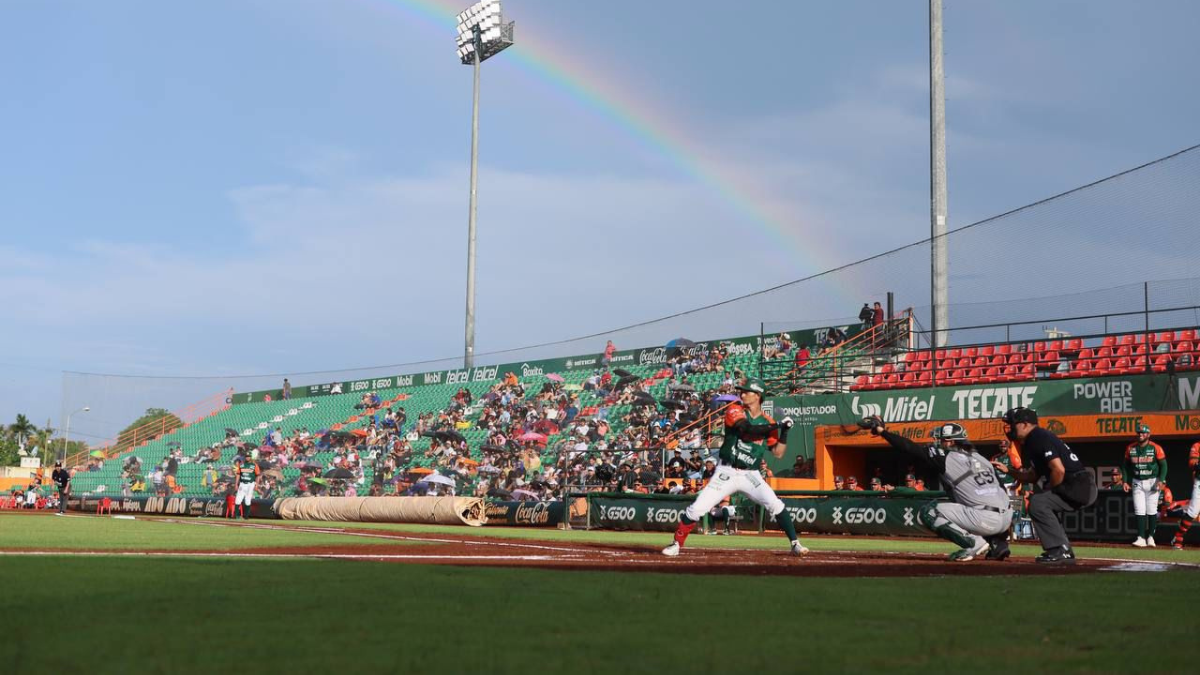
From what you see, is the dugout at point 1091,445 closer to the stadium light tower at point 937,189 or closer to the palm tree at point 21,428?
the stadium light tower at point 937,189

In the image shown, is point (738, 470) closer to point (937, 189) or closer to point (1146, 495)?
point (1146, 495)

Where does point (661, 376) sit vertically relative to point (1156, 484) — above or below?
above

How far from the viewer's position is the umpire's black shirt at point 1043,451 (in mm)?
12672

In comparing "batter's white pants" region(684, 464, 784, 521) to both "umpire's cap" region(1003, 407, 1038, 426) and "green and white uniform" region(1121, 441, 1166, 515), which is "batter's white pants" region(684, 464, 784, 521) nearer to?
"umpire's cap" region(1003, 407, 1038, 426)

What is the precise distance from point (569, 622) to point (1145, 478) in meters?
17.1

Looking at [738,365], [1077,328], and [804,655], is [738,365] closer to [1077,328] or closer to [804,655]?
[1077,328]

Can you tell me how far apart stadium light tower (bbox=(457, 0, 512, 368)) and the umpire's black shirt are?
36.0 m

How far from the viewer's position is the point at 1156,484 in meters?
20.7

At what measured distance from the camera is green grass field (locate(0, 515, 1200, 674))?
16.8ft

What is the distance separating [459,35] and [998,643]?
170 ft

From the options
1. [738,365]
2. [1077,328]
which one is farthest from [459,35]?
[1077,328]

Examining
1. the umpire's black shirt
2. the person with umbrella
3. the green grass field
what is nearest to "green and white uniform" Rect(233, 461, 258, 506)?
the person with umbrella

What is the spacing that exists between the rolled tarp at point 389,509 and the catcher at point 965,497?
64.4 ft

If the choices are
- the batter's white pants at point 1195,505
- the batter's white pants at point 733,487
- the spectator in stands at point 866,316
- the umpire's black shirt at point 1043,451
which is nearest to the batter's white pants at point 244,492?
the spectator in stands at point 866,316
